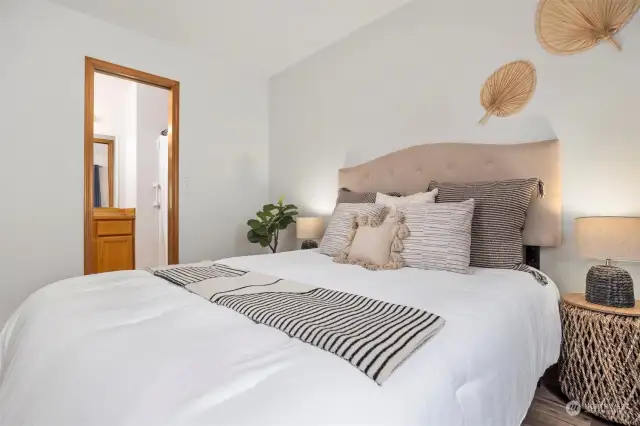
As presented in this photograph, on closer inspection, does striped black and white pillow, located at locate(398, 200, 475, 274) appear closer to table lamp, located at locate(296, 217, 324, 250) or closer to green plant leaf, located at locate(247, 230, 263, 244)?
table lamp, located at locate(296, 217, 324, 250)

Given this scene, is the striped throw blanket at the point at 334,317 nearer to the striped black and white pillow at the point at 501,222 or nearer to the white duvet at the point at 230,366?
the white duvet at the point at 230,366

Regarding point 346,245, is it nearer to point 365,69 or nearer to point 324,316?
point 324,316

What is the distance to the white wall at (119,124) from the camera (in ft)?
14.4

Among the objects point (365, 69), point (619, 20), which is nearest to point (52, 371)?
point (619, 20)

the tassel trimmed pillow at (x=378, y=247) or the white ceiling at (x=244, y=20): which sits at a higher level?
the white ceiling at (x=244, y=20)

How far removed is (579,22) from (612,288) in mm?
1416

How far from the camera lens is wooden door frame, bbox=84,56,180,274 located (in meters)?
2.70

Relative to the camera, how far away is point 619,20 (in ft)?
5.67

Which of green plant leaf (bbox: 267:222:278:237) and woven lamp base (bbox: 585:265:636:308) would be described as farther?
green plant leaf (bbox: 267:222:278:237)

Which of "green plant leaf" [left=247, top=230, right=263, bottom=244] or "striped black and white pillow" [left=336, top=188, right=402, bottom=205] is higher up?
"striped black and white pillow" [left=336, top=188, right=402, bottom=205]

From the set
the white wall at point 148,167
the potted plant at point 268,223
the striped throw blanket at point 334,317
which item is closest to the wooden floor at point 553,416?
the striped throw blanket at point 334,317

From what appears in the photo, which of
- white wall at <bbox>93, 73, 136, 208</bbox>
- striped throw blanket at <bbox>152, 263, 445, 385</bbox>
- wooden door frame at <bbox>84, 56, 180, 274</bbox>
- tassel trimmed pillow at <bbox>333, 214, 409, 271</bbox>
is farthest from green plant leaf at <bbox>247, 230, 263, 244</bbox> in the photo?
white wall at <bbox>93, 73, 136, 208</bbox>

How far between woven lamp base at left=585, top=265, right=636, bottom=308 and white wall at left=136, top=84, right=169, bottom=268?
4.14 meters

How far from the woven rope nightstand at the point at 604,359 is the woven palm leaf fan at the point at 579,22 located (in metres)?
1.37
